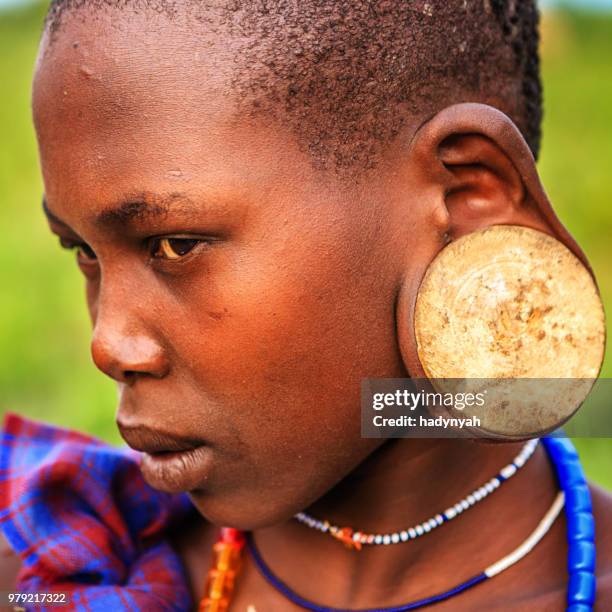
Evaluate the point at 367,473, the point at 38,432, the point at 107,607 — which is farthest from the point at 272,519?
the point at 38,432

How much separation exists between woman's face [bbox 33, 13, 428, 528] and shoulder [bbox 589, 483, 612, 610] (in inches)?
22.0

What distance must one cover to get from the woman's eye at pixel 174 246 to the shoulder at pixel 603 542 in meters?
1.03

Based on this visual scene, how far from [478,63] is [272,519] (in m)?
1.00

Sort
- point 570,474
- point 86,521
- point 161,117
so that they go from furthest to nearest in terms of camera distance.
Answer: point 86,521 → point 570,474 → point 161,117

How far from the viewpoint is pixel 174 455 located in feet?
6.82

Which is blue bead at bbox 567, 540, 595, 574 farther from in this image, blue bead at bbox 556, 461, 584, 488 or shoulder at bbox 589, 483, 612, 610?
blue bead at bbox 556, 461, 584, 488

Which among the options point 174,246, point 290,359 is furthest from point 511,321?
point 174,246

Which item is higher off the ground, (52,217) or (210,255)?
(52,217)

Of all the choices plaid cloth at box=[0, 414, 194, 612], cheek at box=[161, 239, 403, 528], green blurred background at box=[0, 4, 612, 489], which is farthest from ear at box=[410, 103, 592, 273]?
green blurred background at box=[0, 4, 612, 489]

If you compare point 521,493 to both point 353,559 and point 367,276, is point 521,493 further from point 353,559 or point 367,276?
point 367,276

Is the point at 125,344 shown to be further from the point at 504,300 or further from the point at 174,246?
the point at 504,300

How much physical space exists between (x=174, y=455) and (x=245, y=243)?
466mm

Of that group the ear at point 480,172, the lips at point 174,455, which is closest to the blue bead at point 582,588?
the ear at point 480,172

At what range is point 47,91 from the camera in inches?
79.5
